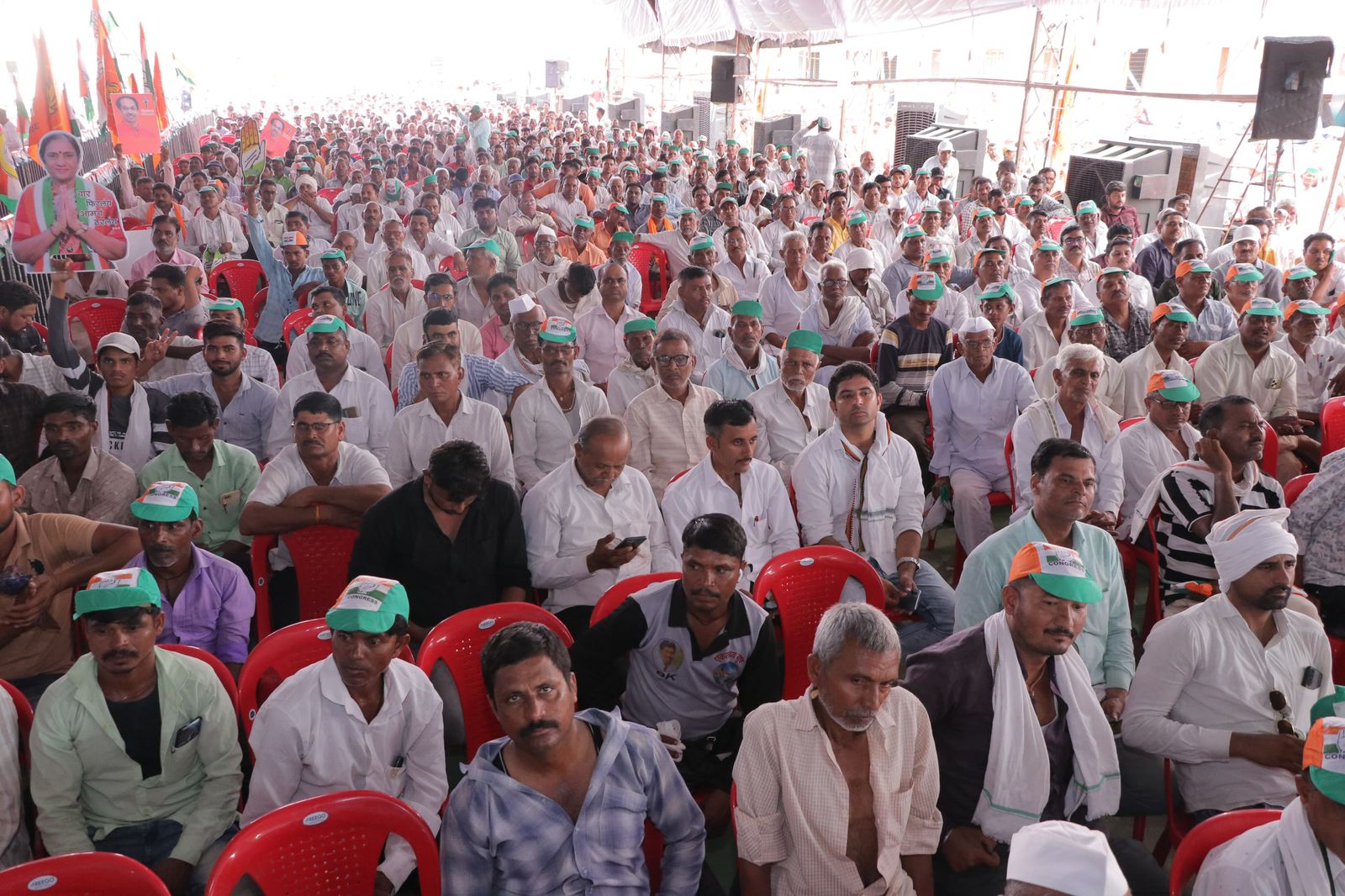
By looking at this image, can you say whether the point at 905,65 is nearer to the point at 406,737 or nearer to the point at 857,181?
the point at 857,181

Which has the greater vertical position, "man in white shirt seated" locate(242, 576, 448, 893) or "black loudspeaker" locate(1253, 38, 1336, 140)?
"black loudspeaker" locate(1253, 38, 1336, 140)

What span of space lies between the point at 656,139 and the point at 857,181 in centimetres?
1127

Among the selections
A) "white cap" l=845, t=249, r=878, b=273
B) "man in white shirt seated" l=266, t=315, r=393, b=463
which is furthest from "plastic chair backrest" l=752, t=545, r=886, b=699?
"white cap" l=845, t=249, r=878, b=273

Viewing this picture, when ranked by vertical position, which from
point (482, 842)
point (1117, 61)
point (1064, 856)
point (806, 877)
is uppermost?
point (1117, 61)

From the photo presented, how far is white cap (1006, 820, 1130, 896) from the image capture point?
1.78 metres

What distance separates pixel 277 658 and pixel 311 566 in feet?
4.09

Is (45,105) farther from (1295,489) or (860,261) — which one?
(1295,489)

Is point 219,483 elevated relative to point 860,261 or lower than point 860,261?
lower

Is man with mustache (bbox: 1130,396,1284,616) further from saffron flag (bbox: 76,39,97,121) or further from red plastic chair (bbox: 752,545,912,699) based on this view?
saffron flag (bbox: 76,39,97,121)

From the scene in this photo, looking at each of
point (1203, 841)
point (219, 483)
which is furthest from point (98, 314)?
point (1203, 841)

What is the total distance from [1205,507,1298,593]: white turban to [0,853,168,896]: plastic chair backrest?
300cm

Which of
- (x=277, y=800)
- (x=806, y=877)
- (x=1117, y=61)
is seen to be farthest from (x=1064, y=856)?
(x=1117, y=61)

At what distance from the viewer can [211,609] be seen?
11.5 feet

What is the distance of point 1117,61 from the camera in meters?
26.9
